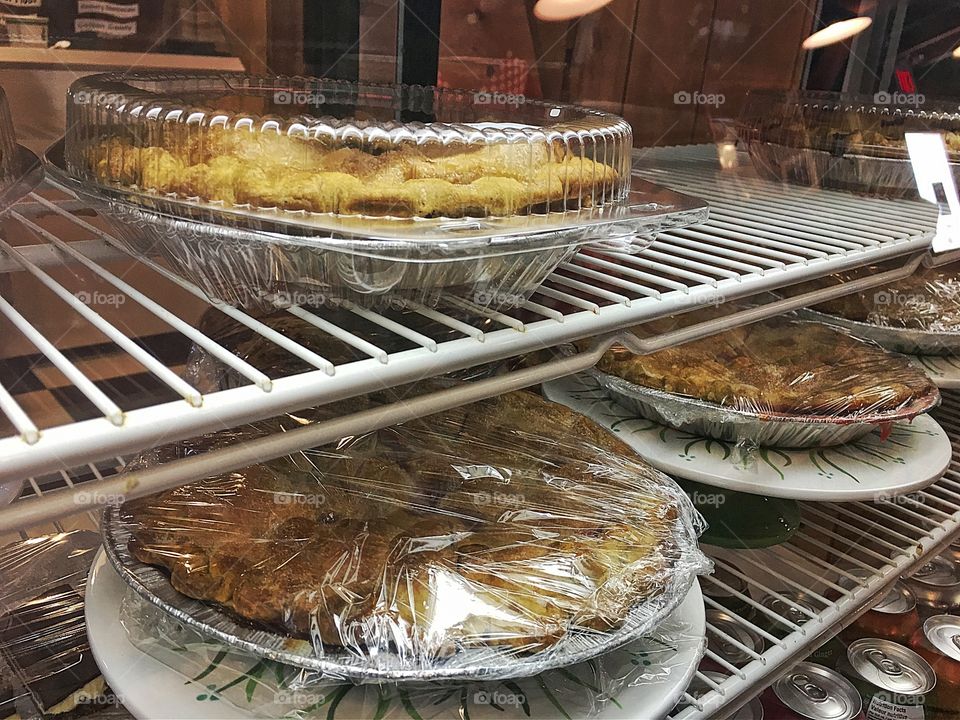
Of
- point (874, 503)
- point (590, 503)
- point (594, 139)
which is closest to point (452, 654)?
point (590, 503)

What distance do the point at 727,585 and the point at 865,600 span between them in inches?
8.1

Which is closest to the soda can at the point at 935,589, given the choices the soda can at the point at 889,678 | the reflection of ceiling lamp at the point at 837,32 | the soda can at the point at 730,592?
the soda can at the point at 889,678

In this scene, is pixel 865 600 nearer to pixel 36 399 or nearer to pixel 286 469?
pixel 286 469

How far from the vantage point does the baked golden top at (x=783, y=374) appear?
1.14 m

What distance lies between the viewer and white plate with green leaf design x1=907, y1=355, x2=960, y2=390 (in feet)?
5.03

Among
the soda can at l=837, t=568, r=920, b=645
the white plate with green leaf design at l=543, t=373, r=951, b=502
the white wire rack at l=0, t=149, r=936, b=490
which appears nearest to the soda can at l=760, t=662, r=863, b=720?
the soda can at l=837, t=568, r=920, b=645

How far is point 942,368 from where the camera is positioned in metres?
1.58

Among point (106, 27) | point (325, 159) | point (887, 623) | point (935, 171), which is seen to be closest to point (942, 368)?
point (935, 171)

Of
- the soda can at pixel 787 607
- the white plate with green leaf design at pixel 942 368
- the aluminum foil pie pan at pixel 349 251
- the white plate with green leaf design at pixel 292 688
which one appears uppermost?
the aluminum foil pie pan at pixel 349 251

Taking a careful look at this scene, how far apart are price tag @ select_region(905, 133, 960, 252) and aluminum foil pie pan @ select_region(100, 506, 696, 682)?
1119mm

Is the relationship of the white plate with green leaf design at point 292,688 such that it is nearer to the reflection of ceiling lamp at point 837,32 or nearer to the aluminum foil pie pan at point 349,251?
the aluminum foil pie pan at point 349,251

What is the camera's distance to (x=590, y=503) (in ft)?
2.99

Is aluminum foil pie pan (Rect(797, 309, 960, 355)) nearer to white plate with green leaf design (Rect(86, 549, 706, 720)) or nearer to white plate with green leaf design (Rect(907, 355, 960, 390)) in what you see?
white plate with green leaf design (Rect(907, 355, 960, 390))

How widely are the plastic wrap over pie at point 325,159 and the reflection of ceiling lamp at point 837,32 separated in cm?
109
